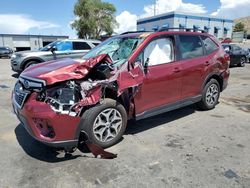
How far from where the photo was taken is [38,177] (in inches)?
122

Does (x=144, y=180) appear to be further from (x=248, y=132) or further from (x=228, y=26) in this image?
(x=228, y=26)

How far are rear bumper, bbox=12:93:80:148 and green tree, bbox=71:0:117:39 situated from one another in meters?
48.5

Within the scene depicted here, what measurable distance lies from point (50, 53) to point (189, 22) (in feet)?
120

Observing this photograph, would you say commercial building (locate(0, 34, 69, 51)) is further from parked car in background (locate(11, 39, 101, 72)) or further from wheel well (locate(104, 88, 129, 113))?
wheel well (locate(104, 88, 129, 113))

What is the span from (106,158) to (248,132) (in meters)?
2.76

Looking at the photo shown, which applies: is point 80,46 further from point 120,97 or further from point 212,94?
point 120,97

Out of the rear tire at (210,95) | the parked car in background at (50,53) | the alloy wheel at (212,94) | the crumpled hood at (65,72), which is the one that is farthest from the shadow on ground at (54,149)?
the parked car in background at (50,53)

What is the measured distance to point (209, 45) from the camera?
566 cm

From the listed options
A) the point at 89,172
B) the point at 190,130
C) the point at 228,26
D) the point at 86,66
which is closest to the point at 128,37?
the point at 86,66

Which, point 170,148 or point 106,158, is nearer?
point 106,158

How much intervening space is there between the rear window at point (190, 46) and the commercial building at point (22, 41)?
184 ft

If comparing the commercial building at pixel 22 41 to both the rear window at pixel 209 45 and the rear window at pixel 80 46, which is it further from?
the rear window at pixel 209 45

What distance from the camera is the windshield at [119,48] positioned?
422 centimetres

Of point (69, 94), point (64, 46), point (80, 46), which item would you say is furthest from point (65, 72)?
point (80, 46)
